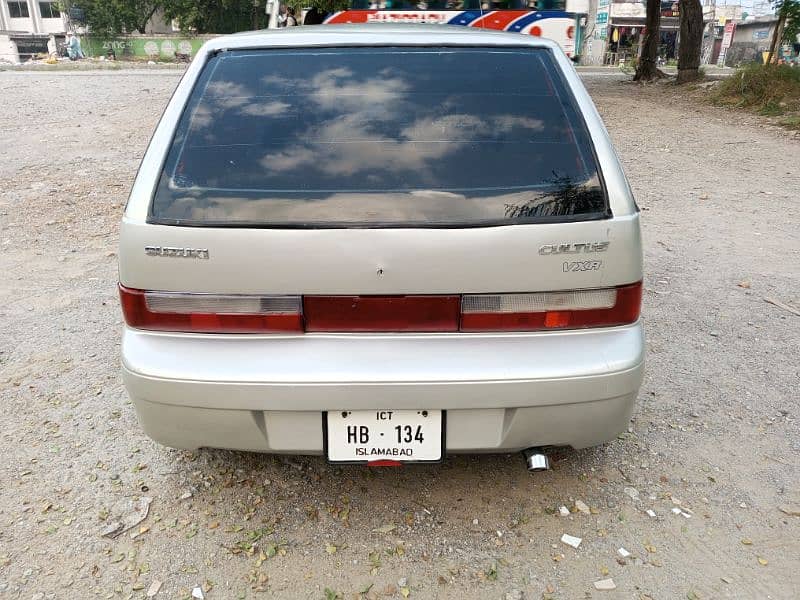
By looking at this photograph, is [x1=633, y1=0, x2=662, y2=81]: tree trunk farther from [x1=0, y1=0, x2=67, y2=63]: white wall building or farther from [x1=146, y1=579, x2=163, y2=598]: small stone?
[x1=0, y1=0, x2=67, y2=63]: white wall building

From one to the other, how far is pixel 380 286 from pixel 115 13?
5498cm

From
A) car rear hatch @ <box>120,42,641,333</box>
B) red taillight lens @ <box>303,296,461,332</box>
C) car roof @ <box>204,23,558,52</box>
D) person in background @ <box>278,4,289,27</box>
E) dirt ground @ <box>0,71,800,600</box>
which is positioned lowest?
dirt ground @ <box>0,71,800,600</box>

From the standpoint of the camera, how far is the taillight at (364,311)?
2004mm

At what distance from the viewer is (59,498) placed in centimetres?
245

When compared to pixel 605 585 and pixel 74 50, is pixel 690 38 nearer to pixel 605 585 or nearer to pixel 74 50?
pixel 605 585

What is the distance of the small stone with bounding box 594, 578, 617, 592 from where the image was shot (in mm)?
2043

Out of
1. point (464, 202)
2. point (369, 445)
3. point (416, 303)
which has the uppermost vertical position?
point (464, 202)

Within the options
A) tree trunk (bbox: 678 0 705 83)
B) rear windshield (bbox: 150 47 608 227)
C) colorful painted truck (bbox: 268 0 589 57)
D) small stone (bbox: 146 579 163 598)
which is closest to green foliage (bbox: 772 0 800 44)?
tree trunk (bbox: 678 0 705 83)

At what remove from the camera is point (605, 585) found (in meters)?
2.06

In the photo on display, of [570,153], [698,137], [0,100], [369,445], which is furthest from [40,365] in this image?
[0,100]

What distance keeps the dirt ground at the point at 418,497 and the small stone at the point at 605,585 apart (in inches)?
0.8

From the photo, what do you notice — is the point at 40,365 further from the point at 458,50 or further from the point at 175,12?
the point at 175,12

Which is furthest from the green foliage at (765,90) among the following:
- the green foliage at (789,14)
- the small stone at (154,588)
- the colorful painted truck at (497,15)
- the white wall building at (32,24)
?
the white wall building at (32,24)

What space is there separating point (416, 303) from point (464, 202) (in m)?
0.36
